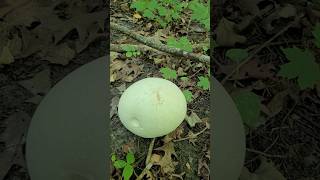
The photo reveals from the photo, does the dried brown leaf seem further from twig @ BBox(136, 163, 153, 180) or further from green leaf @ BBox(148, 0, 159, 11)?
green leaf @ BBox(148, 0, 159, 11)

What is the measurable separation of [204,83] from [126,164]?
684 millimetres

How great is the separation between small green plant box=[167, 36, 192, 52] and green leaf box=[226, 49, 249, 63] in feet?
0.83

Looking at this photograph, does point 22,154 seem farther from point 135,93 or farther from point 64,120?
point 135,93

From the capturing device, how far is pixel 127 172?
211 centimetres

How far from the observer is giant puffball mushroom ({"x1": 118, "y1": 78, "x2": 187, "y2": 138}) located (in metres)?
1.92

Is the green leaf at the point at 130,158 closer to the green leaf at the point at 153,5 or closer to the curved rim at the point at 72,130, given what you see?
the curved rim at the point at 72,130

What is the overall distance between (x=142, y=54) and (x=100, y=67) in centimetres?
28

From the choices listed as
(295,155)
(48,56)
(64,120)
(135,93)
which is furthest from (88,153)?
(295,155)

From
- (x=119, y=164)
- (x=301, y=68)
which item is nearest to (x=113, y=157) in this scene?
(x=119, y=164)

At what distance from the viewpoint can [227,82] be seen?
2266mm

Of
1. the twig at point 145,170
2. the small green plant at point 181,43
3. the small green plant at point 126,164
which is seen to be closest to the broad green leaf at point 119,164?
the small green plant at point 126,164

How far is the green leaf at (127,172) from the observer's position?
6.91ft

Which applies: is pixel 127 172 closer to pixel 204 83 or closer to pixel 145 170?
pixel 145 170

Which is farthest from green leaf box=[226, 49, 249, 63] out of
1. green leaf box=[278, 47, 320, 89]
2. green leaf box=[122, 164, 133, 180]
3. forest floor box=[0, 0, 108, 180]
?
green leaf box=[122, 164, 133, 180]
